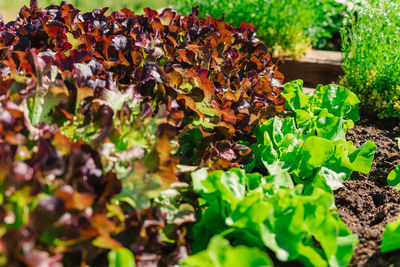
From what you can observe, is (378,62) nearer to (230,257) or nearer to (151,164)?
(151,164)

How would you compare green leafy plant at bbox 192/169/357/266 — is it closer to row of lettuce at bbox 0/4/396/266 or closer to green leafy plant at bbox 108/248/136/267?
row of lettuce at bbox 0/4/396/266

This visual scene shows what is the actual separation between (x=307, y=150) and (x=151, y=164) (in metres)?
1.07

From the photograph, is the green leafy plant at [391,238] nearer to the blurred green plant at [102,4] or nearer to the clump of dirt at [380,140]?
the clump of dirt at [380,140]

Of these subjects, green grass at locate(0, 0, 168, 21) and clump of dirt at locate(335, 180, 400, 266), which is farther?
green grass at locate(0, 0, 168, 21)

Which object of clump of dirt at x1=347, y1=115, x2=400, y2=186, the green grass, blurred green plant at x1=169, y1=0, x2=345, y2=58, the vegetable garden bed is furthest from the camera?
the green grass

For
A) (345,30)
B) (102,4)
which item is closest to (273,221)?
(345,30)

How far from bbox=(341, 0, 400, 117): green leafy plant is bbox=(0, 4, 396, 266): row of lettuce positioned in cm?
129

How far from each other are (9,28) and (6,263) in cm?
217

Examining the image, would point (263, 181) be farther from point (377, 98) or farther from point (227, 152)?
point (377, 98)

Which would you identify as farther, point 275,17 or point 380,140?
point 275,17

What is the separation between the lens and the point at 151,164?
1.62 meters

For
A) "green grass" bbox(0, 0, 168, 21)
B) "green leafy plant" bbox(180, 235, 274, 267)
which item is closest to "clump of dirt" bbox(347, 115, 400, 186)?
"green leafy plant" bbox(180, 235, 274, 267)

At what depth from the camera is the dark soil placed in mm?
1815

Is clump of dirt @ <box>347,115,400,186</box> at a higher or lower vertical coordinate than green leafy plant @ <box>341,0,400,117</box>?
lower
